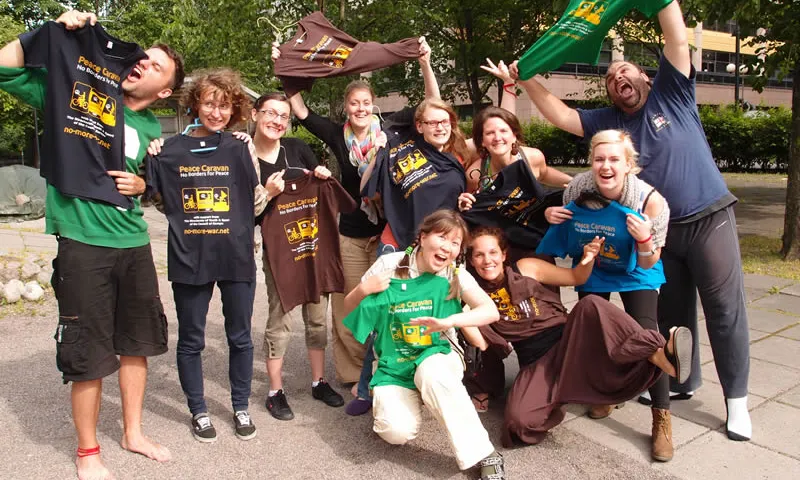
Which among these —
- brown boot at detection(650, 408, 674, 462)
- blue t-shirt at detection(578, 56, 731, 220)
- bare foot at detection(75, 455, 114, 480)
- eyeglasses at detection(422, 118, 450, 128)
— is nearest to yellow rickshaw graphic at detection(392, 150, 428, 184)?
eyeglasses at detection(422, 118, 450, 128)

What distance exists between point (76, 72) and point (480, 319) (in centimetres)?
235

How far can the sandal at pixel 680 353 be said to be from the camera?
3.18 meters

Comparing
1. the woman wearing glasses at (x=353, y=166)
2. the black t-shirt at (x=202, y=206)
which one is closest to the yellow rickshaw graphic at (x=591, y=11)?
the woman wearing glasses at (x=353, y=166)

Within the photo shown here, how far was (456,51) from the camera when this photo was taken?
46.8 feet

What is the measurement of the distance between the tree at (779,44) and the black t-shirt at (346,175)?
15.6 feet

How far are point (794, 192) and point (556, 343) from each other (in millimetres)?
5953

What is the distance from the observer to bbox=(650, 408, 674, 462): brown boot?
3426 millimetres

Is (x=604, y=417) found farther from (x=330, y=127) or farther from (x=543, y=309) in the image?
(x=330, y=127)

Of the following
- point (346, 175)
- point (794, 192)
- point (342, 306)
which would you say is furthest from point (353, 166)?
point (794, 192)

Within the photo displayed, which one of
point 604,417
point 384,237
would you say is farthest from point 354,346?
point 604,417

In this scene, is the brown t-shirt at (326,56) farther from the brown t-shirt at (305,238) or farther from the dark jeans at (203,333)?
the dark jeans at (203,333)

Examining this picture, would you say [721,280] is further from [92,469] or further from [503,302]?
[92,469]

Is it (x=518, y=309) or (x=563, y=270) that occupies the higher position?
(x=563, y=270)

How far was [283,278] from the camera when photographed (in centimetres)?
417
